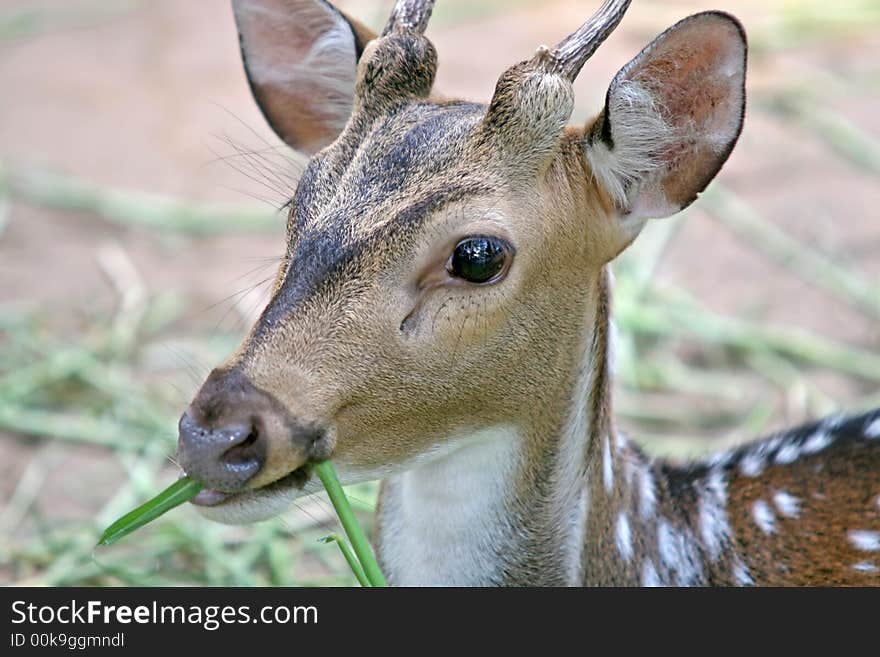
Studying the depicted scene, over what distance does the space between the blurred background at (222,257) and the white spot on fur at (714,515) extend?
1.43 metres

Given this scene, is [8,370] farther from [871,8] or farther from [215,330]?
[871,8]

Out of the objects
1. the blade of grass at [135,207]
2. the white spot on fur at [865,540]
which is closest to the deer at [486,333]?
the white spot on fur at [865,540]

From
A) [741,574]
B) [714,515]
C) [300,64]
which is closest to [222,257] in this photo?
[300,64]

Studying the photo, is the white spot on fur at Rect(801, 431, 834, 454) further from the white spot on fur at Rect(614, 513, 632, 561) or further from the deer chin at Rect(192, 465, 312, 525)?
the deer chin at Rect(192, 465, 312, 525)

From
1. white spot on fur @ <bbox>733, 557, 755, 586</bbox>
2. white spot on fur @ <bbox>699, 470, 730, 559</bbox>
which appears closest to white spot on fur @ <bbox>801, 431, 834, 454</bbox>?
white spot on fur @ <bbox>699, 470, 730, 559</bbox>

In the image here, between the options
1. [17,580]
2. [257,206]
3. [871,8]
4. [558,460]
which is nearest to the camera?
[558,460]

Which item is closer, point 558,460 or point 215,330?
point 558,460

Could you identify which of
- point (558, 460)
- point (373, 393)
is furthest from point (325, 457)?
point (558, 460)

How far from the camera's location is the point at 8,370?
19.6 ft

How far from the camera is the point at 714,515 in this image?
3.91 m

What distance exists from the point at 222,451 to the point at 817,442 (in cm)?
184

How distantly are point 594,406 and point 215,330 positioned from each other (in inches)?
114

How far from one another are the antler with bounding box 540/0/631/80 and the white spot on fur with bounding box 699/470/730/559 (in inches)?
48.9

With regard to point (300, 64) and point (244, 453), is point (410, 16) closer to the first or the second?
point (300, 64)
